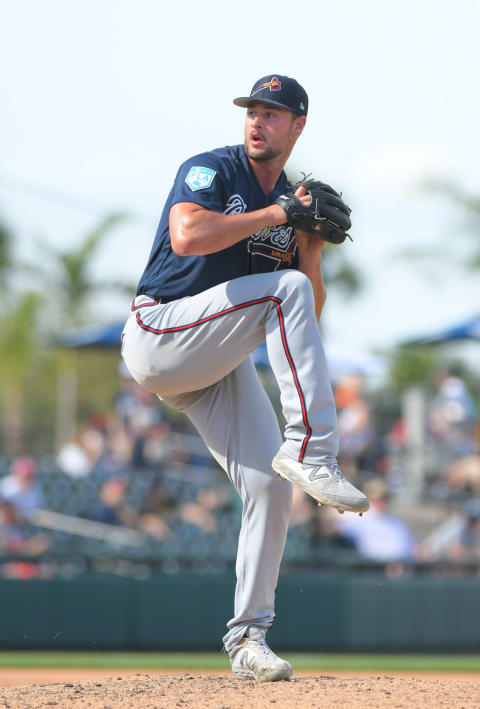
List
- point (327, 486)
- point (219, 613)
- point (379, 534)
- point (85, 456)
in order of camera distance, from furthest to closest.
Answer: point (85, 456)
point (379, 534)
point (219, 613)
point (327, 486)

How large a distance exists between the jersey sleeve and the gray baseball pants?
0.34 metres

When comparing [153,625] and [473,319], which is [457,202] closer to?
[473,319]

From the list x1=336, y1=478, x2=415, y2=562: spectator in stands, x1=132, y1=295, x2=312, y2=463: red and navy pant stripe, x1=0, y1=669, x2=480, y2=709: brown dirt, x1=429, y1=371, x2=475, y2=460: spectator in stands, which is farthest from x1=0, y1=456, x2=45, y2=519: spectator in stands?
x1=132, y1=295, x2=312, y2=463: red and navy pant stripe

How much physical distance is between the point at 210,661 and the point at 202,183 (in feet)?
22.3

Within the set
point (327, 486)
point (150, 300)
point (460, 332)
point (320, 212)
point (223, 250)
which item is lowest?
point (327, 486)

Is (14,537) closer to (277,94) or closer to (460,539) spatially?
(460,539)

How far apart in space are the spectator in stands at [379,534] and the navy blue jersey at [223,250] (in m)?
6.86

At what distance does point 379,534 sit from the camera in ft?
36.8

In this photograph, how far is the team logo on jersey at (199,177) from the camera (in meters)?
4.16

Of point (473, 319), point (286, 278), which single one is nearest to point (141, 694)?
point (286, 278)

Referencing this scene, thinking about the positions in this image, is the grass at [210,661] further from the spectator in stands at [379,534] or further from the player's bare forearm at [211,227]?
the player's bare forearm at [211,227]

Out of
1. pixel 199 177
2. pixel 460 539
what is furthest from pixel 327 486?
pixel 460 539

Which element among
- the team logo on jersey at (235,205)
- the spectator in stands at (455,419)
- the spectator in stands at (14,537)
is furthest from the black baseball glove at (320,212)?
the spectator in stands at (455,419)

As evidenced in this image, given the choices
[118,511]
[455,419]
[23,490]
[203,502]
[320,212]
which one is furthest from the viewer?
[455,419]
